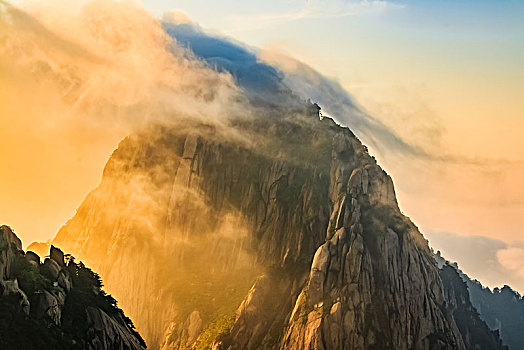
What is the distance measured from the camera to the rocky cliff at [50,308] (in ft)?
261

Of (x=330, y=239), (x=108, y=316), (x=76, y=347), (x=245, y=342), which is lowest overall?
(x=76, y=347)

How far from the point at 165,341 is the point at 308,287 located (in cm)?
4980

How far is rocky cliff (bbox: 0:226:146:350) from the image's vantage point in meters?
79.4

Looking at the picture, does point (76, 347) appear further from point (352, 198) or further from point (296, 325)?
point (352, 198)

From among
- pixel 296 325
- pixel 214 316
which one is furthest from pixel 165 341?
pixel 296 325

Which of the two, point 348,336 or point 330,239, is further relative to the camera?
point 330,239

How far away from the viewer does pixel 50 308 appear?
86562mm

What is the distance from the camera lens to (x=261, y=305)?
599ft

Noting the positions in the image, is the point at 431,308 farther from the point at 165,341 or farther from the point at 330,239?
the point at 165,341

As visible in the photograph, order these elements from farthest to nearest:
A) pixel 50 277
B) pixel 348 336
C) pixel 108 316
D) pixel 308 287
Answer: pixel 308 287, pixel 348 336, pixel 108 316, pixel 50 277

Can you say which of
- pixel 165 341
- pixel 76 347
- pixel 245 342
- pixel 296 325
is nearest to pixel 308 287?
pixel 296 325

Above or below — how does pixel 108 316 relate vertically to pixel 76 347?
above

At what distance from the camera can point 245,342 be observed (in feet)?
579

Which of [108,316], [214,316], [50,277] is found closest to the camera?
[50,277]
